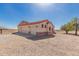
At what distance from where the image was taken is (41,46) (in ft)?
7.19

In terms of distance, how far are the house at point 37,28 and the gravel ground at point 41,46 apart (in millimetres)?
74

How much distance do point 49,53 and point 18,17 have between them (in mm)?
474

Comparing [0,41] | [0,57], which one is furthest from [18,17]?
[0,57]

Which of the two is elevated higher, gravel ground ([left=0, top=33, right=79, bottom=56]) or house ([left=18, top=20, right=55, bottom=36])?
house ([left=18, top=20, right=55, bottom=36])

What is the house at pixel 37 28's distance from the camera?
2.19m

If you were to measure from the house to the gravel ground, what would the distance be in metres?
0.07

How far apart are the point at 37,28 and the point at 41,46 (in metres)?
0.19

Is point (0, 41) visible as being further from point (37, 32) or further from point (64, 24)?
point (64, 24)

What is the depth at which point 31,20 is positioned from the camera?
7.16 ft

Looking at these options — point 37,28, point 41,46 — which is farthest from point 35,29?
point 41,46

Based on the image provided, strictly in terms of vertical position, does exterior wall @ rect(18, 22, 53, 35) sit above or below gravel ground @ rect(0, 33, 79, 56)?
above

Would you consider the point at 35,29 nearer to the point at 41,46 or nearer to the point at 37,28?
the point at 37,28

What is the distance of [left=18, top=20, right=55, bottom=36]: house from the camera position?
2.19 metres

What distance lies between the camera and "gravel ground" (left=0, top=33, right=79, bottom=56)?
2164 millimetres
